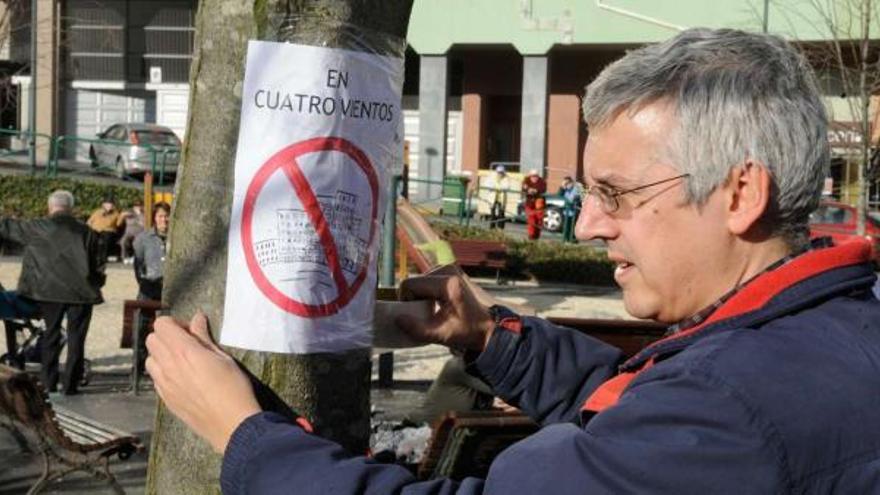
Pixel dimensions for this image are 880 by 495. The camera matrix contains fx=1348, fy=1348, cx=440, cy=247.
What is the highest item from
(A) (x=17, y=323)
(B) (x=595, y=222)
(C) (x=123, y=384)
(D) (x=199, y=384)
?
(B) (x=595, y=222)

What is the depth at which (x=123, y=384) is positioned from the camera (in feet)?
35.3

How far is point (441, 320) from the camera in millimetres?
2568

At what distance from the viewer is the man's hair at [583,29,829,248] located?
1.77 m

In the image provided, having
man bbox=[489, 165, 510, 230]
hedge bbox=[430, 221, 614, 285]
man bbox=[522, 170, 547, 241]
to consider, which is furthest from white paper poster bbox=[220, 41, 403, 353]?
man bbox=[489, 165, 510, 230]

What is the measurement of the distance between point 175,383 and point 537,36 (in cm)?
3299

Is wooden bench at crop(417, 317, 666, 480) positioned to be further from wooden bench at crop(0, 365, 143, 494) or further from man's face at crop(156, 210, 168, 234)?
man's face at crop(156, 210, 168, 234)

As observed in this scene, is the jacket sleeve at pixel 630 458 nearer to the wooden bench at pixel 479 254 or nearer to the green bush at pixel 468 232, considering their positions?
the wooden bench at pixel 479 254

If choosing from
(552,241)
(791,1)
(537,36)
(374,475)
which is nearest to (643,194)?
(374,475)

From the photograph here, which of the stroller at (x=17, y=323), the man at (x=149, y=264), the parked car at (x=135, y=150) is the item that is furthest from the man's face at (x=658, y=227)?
the parked car at (x=135, y=150)

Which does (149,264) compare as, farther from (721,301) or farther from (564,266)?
(721,301)

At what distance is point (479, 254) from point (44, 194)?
8.74m

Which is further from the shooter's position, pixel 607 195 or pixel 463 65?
pixel 463 65

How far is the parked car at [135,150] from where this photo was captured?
27.6 m

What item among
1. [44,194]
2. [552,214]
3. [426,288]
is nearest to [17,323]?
[426,288]
